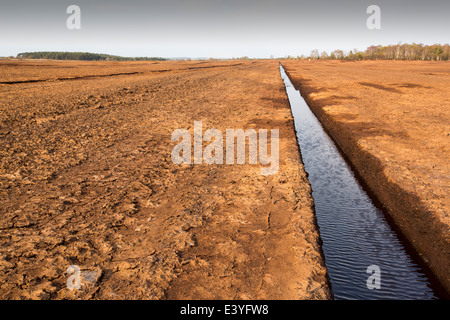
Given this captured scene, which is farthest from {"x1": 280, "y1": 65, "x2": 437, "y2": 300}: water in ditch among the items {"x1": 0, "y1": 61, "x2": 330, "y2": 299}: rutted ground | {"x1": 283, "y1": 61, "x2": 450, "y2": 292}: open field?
{"x1": 0, "y1": 61, "x2": 330, "y2": 299}: rutted ground

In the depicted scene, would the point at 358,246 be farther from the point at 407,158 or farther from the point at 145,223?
the point at 407,158

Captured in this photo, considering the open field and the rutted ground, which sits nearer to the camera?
the rutted ground

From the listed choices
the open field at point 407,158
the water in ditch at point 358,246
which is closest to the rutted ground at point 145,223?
the water in ditch at point 358,246

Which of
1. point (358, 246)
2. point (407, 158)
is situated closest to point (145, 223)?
point (358, 246)

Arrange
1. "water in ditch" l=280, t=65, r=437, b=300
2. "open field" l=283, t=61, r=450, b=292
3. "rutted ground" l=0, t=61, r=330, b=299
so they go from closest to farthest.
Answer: "rutted ground" l=0, t=61, r=330, b=299, "water in ditch" l=280, t=65, r=437, b=300, "open field" l=283, t=61, r=450, b=292

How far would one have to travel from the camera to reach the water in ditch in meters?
3.66

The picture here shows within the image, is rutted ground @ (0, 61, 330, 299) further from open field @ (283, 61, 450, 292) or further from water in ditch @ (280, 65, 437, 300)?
open field @ (283, 61, 450, 292)

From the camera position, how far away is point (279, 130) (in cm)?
991

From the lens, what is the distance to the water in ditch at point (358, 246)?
12.0 ft

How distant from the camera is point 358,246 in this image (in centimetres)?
449

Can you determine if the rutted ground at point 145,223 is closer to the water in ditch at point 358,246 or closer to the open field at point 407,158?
the water in ditch at point 358,246

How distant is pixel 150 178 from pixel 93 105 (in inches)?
341

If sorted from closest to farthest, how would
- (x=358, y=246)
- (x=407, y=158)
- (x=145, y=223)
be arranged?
(x=145, y=223), (x=358, y=246), (x=407, y=158)
